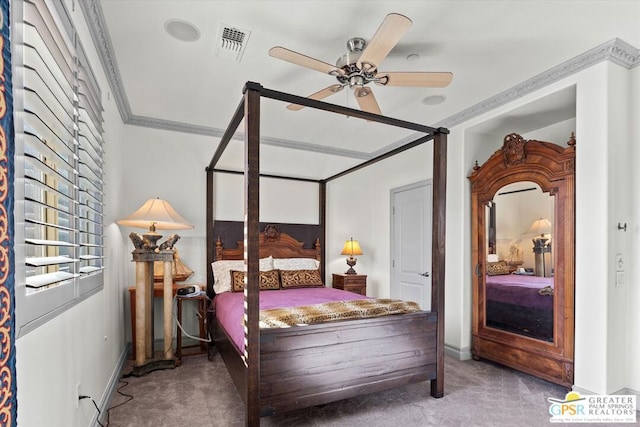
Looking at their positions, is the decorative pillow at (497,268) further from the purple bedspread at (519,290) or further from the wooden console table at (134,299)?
the wooden console table at (134,299)

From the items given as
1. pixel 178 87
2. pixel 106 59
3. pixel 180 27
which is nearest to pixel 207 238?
pixel 178 87

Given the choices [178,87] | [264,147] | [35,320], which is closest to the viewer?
[35,320]

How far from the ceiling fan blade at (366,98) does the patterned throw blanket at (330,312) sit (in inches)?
62.5

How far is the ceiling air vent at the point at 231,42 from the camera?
2.29 metres

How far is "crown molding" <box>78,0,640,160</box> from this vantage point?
7.21 feet

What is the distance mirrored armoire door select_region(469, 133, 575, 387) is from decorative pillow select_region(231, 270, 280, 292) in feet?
7.58

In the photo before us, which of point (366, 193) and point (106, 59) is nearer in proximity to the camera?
point (106, 59)

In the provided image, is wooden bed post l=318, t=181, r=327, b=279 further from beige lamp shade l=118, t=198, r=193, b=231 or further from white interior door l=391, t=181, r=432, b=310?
beige lamp shade l=118, t=198, r=193, b=231

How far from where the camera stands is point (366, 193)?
5.36 meters

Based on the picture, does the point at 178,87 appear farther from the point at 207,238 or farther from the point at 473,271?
the point at 473,271

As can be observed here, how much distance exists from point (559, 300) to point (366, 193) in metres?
3.07

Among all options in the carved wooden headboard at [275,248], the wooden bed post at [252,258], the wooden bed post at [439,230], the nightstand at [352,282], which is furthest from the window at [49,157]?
the nightstand at [352,282]

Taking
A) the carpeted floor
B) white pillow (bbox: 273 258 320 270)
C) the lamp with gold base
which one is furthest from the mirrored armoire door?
the lamp with gold base

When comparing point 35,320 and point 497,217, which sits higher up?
point 497,217
